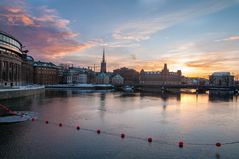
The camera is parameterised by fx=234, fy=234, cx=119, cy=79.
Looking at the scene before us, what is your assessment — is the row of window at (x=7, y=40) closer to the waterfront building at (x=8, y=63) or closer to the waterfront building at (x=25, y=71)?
the waterfront building at (x=8, y=63)

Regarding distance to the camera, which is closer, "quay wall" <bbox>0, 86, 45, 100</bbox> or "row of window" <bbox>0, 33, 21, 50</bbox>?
"quay wall" <bbox>0, 86, 45, 100</bbox>

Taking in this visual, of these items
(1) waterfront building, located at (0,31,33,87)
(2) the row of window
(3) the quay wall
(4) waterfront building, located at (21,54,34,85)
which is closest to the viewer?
(3) the quay wall

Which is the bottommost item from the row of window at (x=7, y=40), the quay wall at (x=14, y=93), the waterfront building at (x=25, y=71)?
the quay wall at (x=14, y=93)

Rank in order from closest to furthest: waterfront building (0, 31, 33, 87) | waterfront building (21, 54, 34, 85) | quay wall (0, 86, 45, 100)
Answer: quay wall (0, 86, 45, 100), waterfront building (0, 31, 33, 87), waterfront building (21, 54, 34, 85)

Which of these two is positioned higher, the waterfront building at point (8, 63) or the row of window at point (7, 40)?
the row of window at point (7, 40)

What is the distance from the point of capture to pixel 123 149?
25.2 metres

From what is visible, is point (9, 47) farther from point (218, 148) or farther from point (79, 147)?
point (218, 148)

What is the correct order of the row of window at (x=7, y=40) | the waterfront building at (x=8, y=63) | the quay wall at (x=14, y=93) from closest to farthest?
the quay wall at (x=14, y=93)
the waterfront building at (x=8, y=63)
the row of window at (x=7, y=40)

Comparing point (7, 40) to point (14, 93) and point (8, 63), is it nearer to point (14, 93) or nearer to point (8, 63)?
point (8, 63)

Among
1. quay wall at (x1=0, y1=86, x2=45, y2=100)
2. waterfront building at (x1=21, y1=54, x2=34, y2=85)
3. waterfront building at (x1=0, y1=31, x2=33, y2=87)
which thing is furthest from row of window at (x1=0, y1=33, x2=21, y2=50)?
waterfront building at (x1=21, y1=54, x2=34, y2=85)

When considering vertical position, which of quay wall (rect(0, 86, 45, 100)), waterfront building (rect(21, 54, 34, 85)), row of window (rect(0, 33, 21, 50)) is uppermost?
row of window (rect(0, 33, 21, 50))

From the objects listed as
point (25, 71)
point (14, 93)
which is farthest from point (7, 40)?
point (25, 71)

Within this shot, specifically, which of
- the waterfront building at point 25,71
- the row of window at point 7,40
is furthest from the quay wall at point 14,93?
the waterfront building at point 25,71

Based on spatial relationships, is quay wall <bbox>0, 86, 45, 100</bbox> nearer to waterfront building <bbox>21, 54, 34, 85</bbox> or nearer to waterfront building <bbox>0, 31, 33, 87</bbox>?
waterfront building <bbox>0, 31, 33, 87</bbox>
